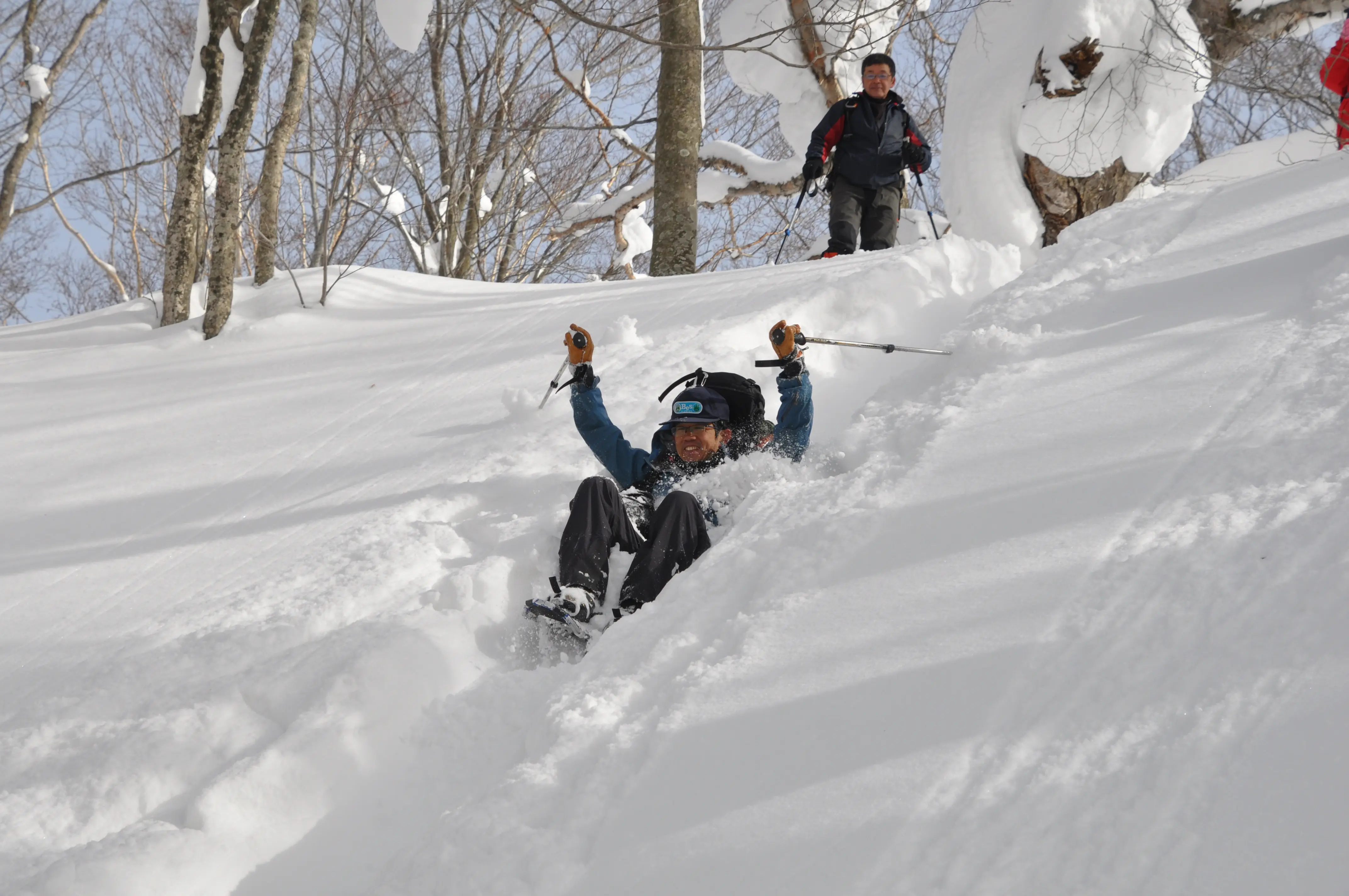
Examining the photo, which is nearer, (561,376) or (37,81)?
(561,376)

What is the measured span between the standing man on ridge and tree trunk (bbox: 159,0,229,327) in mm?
3834

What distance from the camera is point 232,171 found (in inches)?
237

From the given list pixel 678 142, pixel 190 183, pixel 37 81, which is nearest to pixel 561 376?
pixel 678 142

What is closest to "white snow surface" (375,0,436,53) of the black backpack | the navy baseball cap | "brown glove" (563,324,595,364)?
"brown glove" (563,324,595,364)

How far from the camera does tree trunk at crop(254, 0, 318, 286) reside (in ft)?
25.1

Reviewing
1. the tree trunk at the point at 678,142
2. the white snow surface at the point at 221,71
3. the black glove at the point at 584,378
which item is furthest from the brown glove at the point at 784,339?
the white snow surface at the point at 221,71

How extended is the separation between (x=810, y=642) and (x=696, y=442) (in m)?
1.73

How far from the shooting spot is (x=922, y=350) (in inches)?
149

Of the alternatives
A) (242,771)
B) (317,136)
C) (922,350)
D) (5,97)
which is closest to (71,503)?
(242,771)

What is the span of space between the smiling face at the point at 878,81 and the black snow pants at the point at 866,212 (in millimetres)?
570

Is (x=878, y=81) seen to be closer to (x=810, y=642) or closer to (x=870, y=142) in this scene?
(x=870, y=142)

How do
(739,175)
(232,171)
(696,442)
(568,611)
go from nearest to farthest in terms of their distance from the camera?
(568,611), (696,442), (232,171), (739,175)

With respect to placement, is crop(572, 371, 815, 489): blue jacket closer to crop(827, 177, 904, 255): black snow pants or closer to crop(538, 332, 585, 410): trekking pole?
crop(538, 332, 585, 410): trekking pole

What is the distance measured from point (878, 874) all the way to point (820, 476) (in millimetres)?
1653
